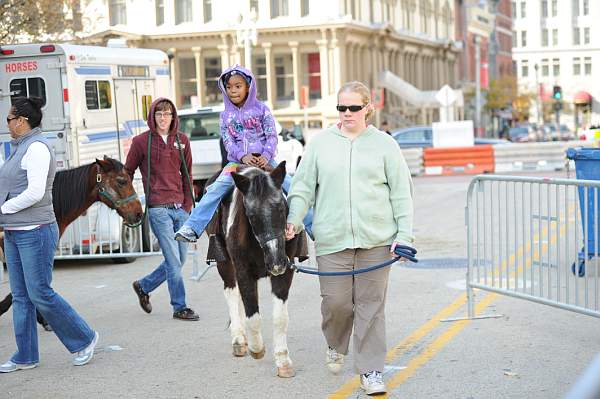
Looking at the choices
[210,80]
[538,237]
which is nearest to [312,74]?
[210,80]

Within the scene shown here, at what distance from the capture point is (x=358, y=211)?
6.80 m

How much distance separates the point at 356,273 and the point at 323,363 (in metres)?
1.25

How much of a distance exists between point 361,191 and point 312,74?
5142 centimetres

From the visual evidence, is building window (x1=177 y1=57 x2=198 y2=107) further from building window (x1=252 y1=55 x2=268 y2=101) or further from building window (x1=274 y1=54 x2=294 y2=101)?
building window (x1=274 y1=54 x2=294 y2=101)

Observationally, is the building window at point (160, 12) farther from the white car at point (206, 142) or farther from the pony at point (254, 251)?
the pony at point (254, 251)

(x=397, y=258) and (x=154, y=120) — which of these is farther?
(x=154, y=120)

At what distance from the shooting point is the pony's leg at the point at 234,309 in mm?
8055

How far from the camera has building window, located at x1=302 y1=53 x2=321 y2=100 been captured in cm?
5753

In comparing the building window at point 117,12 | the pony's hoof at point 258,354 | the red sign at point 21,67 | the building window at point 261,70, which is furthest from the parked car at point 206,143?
the building window at point 117,12

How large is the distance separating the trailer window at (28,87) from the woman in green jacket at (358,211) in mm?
9608

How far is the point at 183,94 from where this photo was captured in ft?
196

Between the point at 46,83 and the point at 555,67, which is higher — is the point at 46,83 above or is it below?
below

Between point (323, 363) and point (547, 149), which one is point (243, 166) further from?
point (547, 149)

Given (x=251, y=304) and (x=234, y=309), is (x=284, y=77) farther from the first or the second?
(x=251, y=304)
